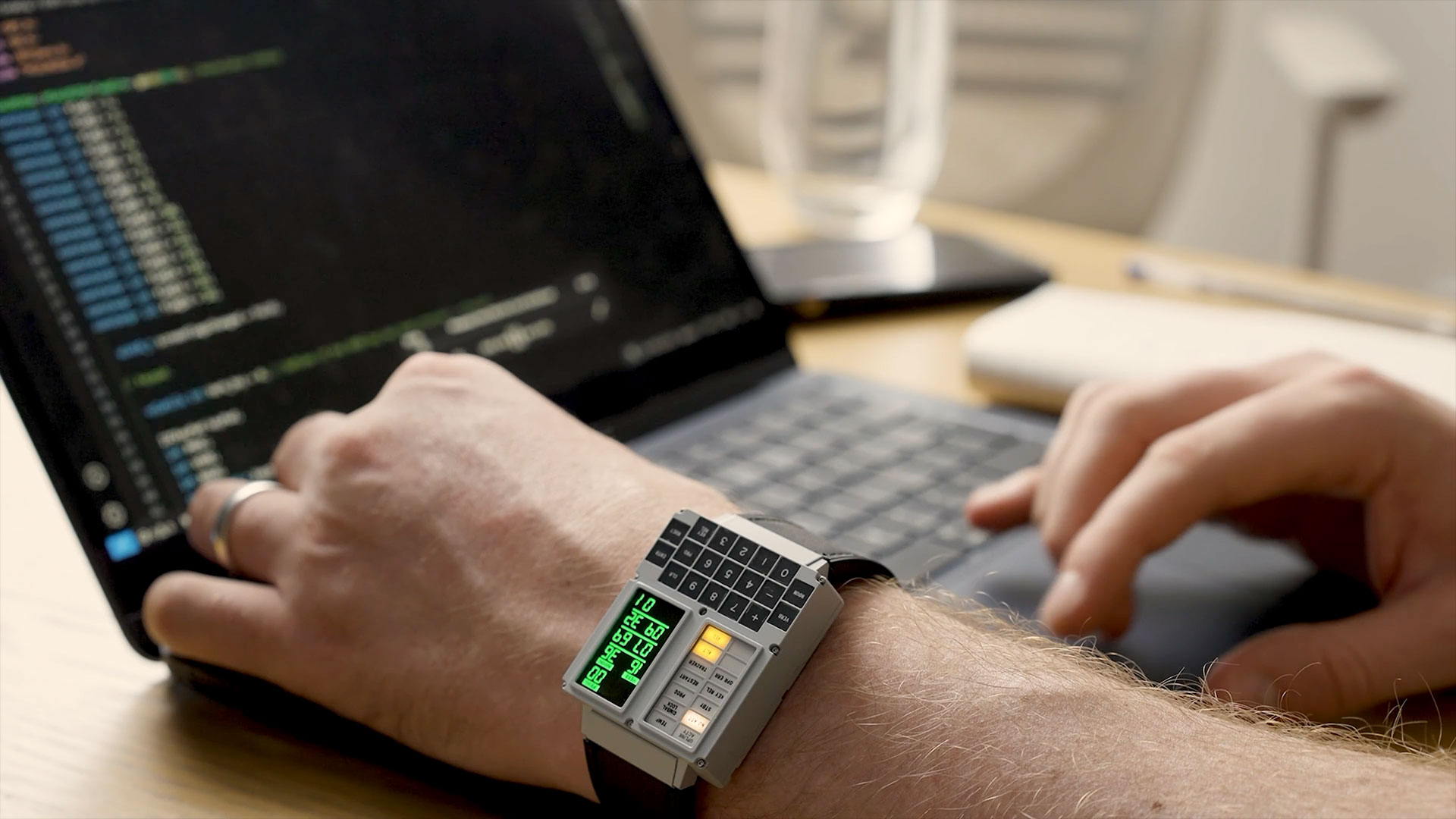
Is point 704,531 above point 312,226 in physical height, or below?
below

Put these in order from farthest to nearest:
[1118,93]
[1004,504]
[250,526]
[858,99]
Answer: [1118,93]
[858,99]
[1004,504]
[250,526]

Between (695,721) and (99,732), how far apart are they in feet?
0.81

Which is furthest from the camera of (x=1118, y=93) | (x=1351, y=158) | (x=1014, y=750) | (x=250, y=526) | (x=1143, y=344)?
(x=1351, y=158)

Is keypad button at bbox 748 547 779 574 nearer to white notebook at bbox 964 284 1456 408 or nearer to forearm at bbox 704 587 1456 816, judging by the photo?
forearm at bbox 704 587 1456 816

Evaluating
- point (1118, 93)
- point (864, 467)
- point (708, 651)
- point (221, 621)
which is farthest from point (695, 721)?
point (1118, 93)

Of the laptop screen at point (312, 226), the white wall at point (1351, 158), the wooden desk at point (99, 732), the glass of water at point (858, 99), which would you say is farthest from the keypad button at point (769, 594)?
the white wall at point (1351, 158)

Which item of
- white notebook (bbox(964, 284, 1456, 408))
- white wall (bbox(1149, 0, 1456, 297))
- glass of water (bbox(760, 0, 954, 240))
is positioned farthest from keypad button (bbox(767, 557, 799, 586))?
white wall (bbox(1149, 0, 1456, 297))

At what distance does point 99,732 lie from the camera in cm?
49

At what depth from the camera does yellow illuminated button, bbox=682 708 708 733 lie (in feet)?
1.34

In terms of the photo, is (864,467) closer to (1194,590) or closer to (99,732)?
(1194,590)

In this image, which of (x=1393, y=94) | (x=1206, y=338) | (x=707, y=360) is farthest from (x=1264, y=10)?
(x=707, y=360)

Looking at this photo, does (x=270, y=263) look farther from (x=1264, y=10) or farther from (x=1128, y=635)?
(x=1264, y=10)

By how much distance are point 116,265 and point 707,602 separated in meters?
0.33

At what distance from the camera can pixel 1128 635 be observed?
0.54 metres
